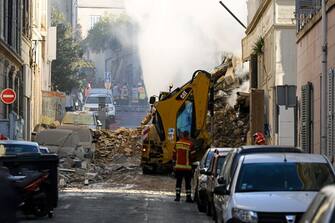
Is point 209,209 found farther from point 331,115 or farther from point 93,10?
point 93,10

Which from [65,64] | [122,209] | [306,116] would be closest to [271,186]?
[122,209]

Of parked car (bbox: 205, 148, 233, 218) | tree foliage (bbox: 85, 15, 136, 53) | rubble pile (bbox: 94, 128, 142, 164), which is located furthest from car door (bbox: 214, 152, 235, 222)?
tree foliage (bbox: 85, 15, 136, 53)

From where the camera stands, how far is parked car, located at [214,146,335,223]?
12.6 m

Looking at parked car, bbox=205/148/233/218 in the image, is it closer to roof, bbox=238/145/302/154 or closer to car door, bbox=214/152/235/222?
roof, bbox=238/145/302/154

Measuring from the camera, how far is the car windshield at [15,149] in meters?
21.0

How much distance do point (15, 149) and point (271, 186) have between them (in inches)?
356

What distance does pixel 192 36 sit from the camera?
233 feet

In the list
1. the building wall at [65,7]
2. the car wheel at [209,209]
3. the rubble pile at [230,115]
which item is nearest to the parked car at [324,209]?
the car wheel at [209,209]

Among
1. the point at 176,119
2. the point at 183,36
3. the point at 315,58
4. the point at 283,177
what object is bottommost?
the point at 283,177

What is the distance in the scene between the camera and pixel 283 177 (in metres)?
13.9

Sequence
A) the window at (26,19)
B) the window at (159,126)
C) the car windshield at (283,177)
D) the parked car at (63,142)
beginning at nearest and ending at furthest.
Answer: the car windshield at (283,177) < the window at (159,126) < the parked car at (63,142) < the window at (26,19)

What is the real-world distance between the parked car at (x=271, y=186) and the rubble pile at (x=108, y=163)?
1616 centimetres

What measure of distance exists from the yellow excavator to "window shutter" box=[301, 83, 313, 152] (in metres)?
4.63

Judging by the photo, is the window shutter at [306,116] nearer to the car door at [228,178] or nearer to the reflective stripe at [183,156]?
the reflective stripe at [183,156]
